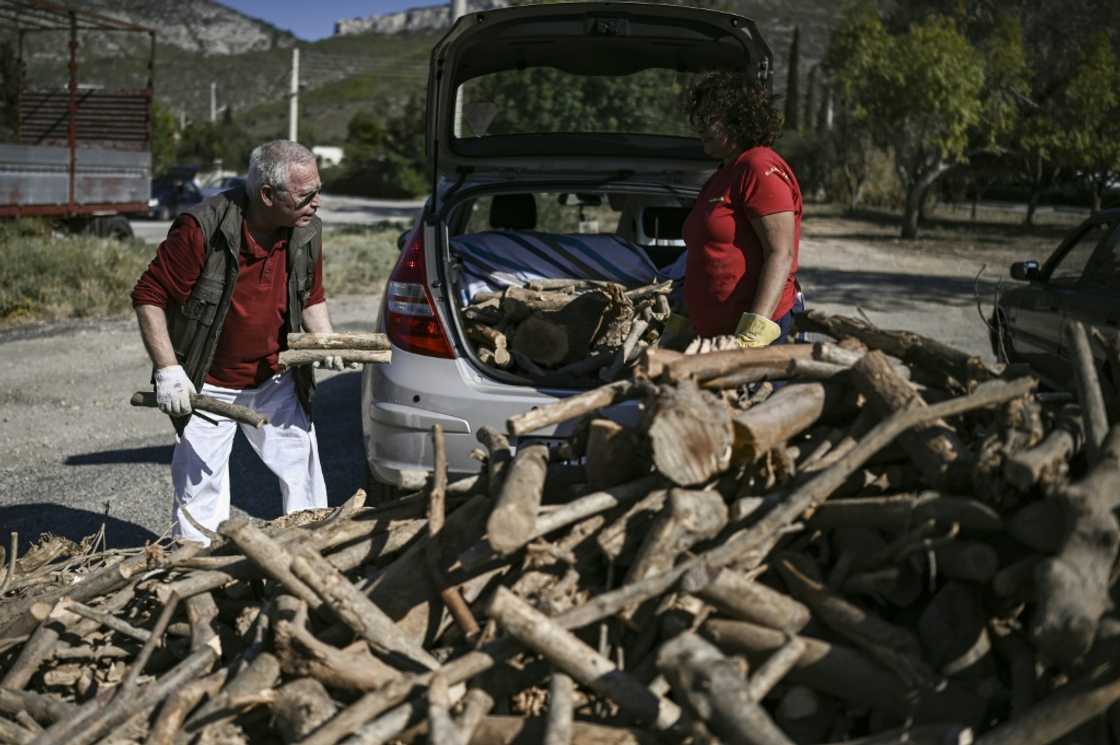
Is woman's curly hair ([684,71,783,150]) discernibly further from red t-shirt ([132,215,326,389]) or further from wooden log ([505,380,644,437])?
red t-shirt ([132,215,326,389])

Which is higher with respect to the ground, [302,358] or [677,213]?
[677,213]

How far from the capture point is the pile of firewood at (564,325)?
452 centimetres

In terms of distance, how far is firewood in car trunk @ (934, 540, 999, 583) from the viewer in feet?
7.18

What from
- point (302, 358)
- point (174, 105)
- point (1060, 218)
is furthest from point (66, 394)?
point (174, 105)

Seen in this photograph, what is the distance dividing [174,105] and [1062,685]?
404ft

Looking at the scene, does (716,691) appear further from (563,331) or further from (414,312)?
(563,331)

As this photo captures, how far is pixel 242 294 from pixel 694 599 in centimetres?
226

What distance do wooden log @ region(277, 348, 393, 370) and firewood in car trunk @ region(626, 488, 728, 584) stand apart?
72.8 inches

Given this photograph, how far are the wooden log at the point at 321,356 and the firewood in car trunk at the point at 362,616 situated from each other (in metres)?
1.50

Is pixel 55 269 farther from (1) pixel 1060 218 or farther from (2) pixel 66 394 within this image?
(1) pixel 1060 218

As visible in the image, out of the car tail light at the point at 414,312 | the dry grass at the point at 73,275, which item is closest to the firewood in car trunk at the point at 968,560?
the car tail light at the point at 414,312

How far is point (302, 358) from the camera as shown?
152 inches

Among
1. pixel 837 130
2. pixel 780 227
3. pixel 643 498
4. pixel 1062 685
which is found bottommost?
pixel 1062 685

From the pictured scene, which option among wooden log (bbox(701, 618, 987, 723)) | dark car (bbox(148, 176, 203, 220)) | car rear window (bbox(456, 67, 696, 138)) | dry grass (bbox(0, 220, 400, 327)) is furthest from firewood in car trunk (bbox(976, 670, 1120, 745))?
dark car (bbox(148, 176, 203, 220))
